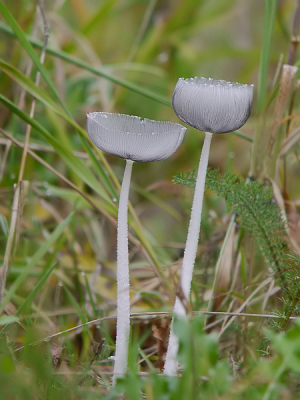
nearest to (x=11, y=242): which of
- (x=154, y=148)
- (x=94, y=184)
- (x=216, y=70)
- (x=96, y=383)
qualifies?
(x=94, y=184)

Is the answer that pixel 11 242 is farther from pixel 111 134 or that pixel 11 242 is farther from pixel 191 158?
pixel 191 158

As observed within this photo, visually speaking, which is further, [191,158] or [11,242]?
[191,158]

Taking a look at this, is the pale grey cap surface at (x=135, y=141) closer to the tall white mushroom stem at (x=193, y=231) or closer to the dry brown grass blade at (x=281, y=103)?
the tall white mushroom stem at (x=193, y=231)

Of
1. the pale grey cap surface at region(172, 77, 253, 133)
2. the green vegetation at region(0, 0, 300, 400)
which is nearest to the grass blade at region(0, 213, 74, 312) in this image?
the green vegetation at region(0, 0, 300, 400)

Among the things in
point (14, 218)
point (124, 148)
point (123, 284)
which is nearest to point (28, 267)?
point (14, 218)

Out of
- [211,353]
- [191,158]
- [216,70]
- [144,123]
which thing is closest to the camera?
[211,353]

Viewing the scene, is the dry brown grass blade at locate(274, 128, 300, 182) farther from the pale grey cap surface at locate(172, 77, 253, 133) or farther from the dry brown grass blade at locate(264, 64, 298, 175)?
the pale grey cap surface at locate(172, 77, 253, 133)

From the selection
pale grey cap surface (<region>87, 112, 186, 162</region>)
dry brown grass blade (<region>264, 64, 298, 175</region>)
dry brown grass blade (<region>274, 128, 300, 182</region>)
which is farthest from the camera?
dry brown grass blade (<region>274, 128, 300, 182</region>)
